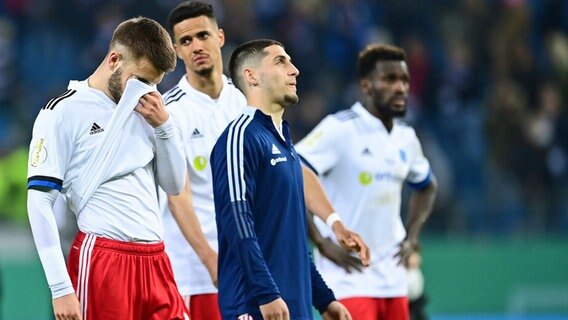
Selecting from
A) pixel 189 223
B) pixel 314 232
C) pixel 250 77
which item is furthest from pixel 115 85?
pixel 314 232

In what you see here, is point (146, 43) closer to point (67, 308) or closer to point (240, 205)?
point (240, 205)

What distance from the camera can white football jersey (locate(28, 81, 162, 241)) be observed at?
582 centimetres

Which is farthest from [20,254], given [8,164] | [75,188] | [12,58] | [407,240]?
[75,188]

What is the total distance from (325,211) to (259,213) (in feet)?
5.12

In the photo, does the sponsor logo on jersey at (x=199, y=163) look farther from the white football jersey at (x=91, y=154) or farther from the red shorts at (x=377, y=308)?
the red shorts at (x=377, y=308)

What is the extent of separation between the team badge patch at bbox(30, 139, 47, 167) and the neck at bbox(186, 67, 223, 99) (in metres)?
2.03

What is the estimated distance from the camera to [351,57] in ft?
56.1

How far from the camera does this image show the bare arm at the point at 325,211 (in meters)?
6.69

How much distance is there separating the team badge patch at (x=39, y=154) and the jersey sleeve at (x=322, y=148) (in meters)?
2.86

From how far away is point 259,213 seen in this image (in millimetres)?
5996

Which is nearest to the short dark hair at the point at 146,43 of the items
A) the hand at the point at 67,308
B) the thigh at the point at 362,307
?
the hand at the point at 67,308

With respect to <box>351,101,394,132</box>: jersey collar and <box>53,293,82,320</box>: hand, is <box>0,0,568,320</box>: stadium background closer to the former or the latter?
<box>351,101,394,132</box>: jersey collar

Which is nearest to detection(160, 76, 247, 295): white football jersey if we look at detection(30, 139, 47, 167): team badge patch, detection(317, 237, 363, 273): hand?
detection(317, 237, 363, 273): hand

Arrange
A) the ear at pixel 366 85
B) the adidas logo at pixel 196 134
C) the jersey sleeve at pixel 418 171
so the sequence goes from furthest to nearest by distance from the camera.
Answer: the jersey sleeve at pixel 418 171
the ear at pixel 366 85
the adidas logo at pixel 196 134
